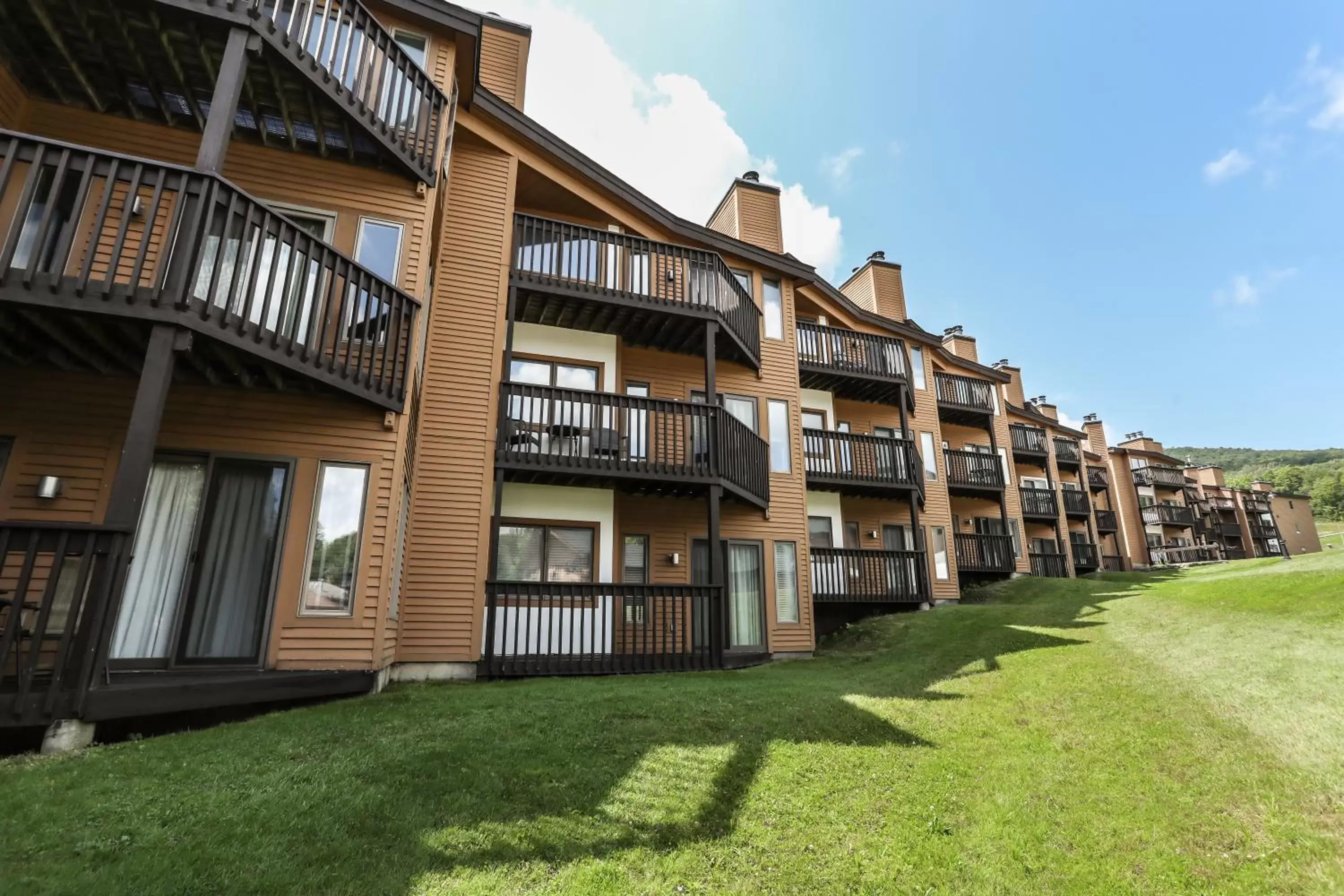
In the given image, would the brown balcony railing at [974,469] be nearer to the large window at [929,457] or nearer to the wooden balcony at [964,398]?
the large window at [929,457]

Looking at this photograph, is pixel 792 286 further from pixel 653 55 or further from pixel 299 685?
pixel 299 685

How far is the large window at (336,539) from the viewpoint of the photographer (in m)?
7.21

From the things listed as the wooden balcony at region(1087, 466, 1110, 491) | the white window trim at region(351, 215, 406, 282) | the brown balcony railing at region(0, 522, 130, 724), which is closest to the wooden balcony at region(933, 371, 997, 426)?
the wooden balcony at region(1087, 466, 1110, 491)

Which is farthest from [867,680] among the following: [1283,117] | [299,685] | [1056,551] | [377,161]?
[1283,117]

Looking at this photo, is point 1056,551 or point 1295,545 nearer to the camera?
point 1056,551

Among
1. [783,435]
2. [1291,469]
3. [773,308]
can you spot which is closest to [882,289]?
[773,308]

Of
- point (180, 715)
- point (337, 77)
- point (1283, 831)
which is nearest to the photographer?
point (1283, 831)

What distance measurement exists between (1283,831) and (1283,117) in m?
45.0

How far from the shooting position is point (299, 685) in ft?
21.9

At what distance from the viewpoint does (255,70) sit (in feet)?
23.3

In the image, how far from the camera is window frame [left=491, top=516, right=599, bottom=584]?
11188 mm

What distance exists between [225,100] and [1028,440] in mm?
30353

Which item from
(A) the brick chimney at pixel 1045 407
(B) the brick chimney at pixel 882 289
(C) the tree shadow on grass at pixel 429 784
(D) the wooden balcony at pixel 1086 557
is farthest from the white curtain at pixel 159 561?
(A) the brick chimney at pixel 1045 407

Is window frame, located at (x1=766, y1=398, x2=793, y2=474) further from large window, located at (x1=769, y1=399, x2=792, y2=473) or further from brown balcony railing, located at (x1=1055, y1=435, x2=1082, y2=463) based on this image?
brown balcony railing, located at (x1=1055, y1=435, x2=1082, y2=463)
